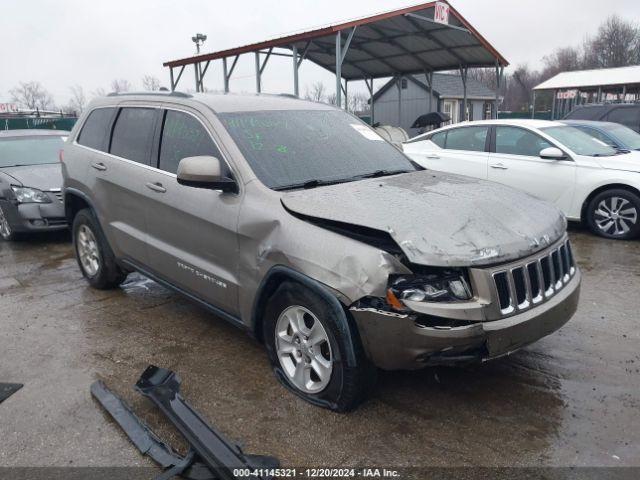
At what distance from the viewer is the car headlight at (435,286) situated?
8.48 ft

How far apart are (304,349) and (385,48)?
15.9 metres

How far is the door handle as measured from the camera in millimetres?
3845

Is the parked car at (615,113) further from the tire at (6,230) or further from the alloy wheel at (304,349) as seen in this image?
the tire at (6,230)

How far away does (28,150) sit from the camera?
321 inches

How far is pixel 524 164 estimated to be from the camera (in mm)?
7316

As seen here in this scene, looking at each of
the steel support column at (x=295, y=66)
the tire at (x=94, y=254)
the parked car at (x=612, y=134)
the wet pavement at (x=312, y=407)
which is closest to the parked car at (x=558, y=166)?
the parked car at (x=612, y=134)

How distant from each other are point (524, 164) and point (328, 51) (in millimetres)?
11346

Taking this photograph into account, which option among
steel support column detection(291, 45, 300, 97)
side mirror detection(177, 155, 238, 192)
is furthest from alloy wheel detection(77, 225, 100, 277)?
steel support column detection(291, 45, 300, 97)

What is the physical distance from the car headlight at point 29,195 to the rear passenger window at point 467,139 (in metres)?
5.92

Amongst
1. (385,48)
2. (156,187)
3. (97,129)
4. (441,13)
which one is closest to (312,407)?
(156,187)

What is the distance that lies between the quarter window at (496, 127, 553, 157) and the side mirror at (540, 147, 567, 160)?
0.23 meters

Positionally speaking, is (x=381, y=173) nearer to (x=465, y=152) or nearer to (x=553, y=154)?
(x=553, y=154)

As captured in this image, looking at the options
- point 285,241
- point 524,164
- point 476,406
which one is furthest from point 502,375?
point 524,164

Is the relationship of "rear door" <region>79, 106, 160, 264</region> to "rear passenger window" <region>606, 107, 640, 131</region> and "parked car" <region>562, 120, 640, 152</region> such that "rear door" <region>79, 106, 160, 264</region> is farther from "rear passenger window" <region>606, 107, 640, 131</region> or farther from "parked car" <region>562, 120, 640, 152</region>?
"rear passenger window" <region>606, 107, 640, 131</region>
